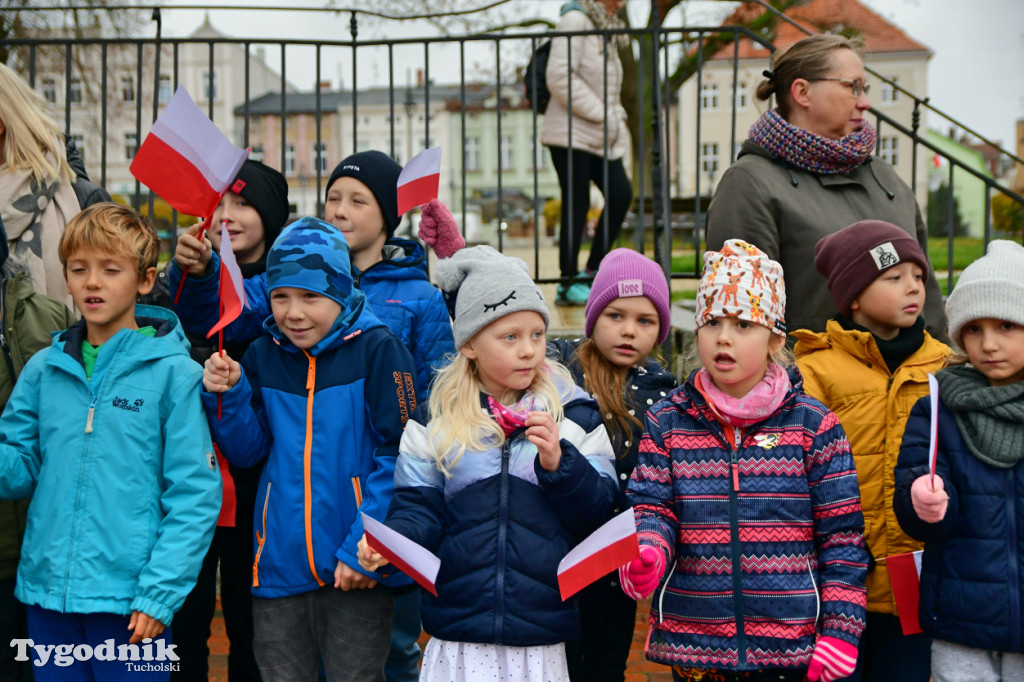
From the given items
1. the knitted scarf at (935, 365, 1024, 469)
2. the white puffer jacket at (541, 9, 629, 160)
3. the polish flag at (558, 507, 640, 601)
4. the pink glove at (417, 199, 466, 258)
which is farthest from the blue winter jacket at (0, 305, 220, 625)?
the white puffer jacket at (541, 9, 629, 160)

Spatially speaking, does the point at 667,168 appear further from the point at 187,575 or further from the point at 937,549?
the point at 187,575

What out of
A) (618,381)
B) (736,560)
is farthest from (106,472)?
(736,560)

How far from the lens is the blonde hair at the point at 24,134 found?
10.0ft

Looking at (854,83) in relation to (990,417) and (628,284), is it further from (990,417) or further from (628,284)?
(990,417)

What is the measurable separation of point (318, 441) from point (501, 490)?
0.58 meters

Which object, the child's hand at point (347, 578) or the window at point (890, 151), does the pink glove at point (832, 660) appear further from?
the window at point (890, 151)

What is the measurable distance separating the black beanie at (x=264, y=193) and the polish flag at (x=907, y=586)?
2.26 metres

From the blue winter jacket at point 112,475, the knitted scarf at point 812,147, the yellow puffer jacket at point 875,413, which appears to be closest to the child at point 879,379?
the yellow puffer jacket at point 875,413

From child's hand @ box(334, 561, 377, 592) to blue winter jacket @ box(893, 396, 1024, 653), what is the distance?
55.8 inches

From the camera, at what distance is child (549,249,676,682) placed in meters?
2.74

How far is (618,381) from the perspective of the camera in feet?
9.20

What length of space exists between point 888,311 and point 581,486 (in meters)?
1.04

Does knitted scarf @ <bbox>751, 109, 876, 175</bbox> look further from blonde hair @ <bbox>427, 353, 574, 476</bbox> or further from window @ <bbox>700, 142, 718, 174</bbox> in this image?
window @ <bbox>700, 142, 718, 174</bbox>

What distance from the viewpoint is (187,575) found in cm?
254
